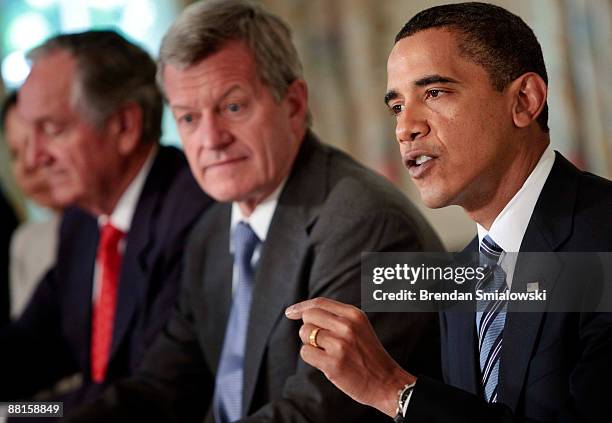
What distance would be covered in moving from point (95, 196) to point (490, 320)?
132 cm

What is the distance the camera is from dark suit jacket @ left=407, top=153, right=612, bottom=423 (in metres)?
1.02

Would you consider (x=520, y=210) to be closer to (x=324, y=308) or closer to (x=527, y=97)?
(x=527, y=97)

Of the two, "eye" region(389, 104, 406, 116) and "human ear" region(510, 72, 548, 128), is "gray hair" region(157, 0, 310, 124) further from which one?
"human ear" region(510, 72, 548, 128)

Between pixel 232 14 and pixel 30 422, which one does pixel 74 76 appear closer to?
pixel 232 14

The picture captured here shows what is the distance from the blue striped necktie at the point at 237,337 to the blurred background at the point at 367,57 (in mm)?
339

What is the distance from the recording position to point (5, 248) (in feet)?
9.81

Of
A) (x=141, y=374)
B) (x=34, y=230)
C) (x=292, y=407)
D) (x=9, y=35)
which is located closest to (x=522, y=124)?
(x=292, y=407)

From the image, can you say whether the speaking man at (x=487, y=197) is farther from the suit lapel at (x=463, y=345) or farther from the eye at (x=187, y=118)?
the eye at (x=187, y=118)

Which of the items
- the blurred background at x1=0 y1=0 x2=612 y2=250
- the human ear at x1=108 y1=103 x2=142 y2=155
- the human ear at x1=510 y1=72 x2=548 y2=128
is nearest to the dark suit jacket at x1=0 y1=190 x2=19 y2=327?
the blurred background at x1=0 y1=0 x2=612 y2=250

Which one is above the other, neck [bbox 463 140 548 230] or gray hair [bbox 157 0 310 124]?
gray hair [bbox 157 0 310 124]

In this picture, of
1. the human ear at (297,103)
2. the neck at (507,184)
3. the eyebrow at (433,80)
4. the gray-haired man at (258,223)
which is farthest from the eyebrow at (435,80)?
the human ear at (297,103)

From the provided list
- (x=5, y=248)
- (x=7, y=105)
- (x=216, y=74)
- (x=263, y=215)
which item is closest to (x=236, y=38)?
(x=216, y=74)

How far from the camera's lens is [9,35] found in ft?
12.1

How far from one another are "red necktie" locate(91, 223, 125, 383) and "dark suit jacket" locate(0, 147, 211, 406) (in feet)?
0.07
